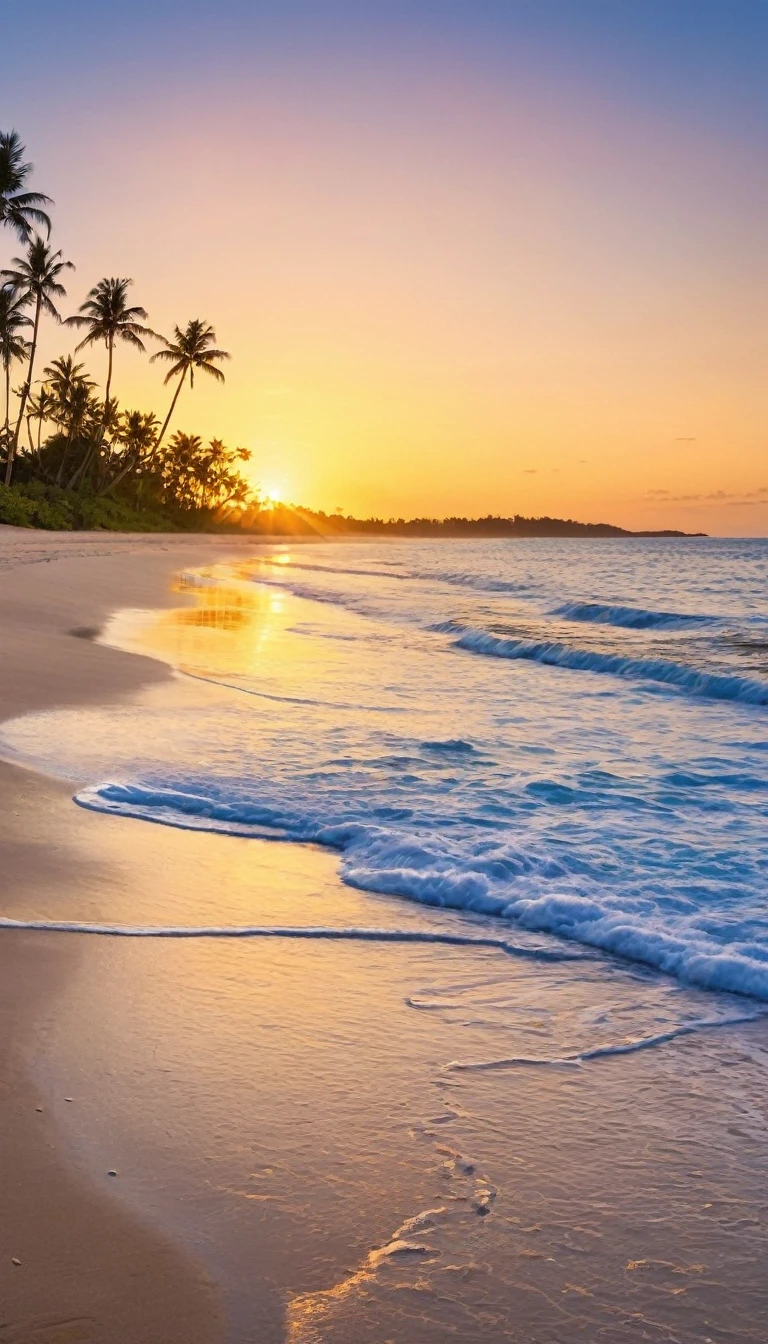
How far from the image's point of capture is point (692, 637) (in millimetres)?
19859

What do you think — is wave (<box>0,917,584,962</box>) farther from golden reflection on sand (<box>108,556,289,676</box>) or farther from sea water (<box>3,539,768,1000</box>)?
Answer: golden reflection on sand (<box>108,556,289,676</box>)

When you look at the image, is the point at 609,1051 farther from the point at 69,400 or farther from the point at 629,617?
the point at 69,400

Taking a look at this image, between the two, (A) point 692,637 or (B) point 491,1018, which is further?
(A) point 692,637

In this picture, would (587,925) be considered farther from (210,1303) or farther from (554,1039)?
(210,1303)

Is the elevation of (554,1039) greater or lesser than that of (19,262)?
lesser

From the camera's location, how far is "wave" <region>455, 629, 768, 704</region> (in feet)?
41.3

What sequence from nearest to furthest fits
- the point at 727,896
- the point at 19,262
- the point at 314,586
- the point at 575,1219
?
the point at 575,1219 → the point at 727,896 → the point at 314,586 → the point at 19,262

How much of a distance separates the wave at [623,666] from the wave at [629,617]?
591cm

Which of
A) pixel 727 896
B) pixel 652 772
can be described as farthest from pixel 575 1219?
pixel 652 772

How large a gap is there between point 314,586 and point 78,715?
71.9 feet

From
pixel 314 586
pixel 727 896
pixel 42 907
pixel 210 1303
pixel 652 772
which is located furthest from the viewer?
pixel 314 586

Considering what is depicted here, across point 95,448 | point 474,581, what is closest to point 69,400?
point 95,448

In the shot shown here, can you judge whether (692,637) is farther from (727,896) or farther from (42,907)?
(42,907)

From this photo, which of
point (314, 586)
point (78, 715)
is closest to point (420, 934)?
point (78, 715)
